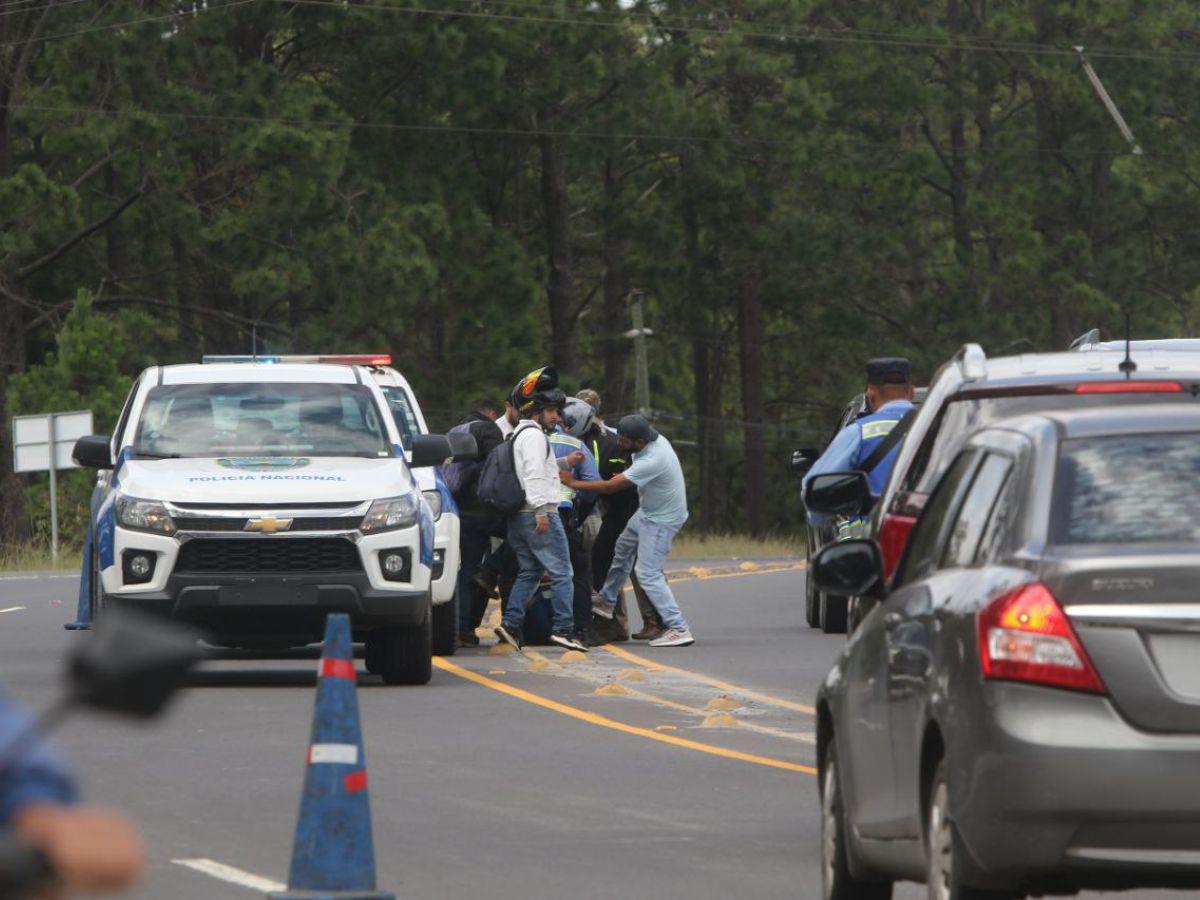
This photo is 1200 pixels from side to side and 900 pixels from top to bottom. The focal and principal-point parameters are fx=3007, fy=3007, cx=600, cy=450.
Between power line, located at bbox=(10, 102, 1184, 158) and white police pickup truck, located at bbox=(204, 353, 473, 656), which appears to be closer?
white police pickup truck, located at bbox=(204, 353, 473, 656)

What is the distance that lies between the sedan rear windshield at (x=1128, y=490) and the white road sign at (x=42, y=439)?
3324 cm

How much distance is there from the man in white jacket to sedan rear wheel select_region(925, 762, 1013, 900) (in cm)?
1223

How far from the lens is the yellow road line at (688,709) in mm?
14711

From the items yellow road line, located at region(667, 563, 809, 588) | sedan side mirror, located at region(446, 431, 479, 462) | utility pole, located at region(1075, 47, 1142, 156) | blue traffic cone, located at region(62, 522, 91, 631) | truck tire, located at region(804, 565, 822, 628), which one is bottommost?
yellow road line, located at region(667, 563, 809, 588)

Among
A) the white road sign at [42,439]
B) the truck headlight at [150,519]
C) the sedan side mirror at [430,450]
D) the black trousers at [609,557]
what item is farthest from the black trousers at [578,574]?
the white road sign at [42,439]

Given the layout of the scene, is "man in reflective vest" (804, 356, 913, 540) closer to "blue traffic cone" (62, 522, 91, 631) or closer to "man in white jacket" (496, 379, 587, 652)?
"man in white jacket" (496, 379, 587, 652)

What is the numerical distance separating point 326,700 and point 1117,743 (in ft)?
8.53

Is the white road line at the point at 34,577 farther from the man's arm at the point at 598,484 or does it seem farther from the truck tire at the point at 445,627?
the truck tire at the point at 445,627

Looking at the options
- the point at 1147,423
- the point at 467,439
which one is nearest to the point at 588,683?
the point at 467,439

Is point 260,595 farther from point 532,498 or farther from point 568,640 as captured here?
point 568,640

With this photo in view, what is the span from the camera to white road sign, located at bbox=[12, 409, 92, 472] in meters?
39.8

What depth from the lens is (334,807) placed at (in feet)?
27.8

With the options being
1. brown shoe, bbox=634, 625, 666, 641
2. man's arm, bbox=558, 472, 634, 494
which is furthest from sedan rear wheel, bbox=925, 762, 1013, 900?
brown shoe, bbox=634, 625, 666, 641

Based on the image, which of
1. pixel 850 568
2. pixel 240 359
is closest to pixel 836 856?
pixel 850 568
